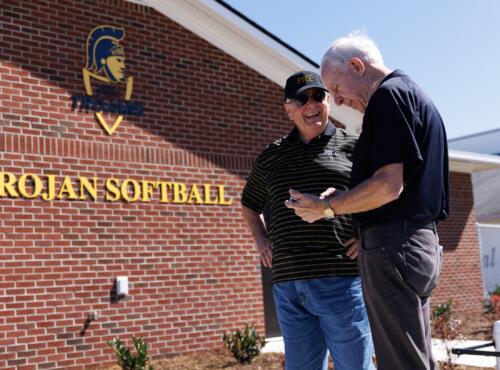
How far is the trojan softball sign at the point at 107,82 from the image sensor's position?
28.1 feet

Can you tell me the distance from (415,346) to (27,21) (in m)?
7.20

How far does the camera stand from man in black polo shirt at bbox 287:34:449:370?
2518mm

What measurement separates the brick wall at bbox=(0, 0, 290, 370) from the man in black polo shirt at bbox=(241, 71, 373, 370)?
4.83m

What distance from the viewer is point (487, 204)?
23953 millimetres

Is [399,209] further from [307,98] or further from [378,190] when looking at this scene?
[307,98]

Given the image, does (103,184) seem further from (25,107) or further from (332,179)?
(332,179)

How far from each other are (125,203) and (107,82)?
5.51 feet

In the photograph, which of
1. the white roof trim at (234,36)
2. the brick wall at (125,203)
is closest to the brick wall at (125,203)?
the brick wall at (125,203)

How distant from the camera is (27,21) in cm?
820

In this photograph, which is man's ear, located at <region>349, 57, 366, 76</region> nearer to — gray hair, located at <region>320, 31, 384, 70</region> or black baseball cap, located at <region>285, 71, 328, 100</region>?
gray hair, located at <region>320, 31, 384, 70</region>

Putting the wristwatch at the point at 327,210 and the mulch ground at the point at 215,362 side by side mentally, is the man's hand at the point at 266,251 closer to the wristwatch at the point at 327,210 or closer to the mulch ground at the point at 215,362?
the wristwatch at the point at 327,210

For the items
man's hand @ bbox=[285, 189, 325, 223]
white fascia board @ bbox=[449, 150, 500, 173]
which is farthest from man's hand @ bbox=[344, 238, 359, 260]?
white fascia board @ bbox=[449, 150, 500, 173]

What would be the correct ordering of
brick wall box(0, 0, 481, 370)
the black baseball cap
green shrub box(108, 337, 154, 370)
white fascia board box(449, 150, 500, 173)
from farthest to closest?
white fascia board box(449, 150, 500, 173) → brick wall box(0, 0, 481, 370) → green shrub box(108, 337, 154, 370) → the black baseball cap

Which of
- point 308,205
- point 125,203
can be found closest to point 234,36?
point 125,203
